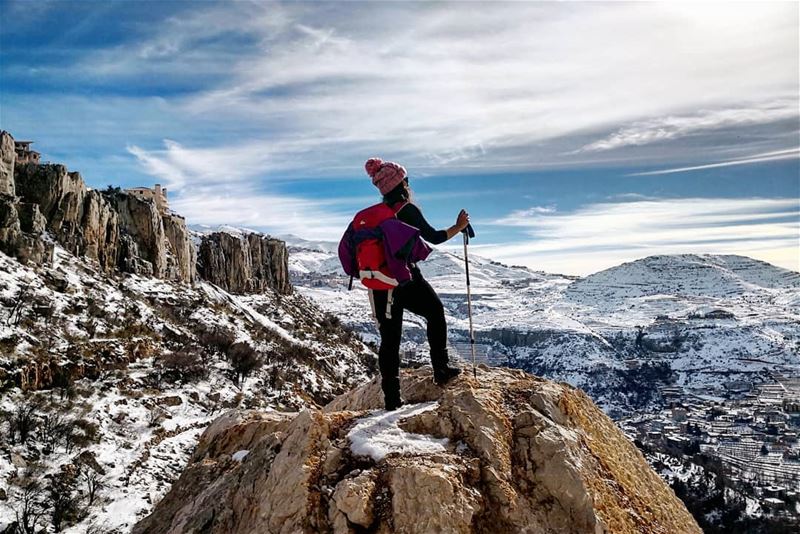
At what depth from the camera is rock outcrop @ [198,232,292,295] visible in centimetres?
9819

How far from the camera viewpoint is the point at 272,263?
379ft

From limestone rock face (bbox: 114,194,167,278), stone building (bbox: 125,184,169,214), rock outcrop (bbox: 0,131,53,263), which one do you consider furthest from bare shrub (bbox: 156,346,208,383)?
stone building (bbox: 125,184,169,214)

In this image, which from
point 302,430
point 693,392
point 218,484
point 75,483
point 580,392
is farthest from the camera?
point 693,392

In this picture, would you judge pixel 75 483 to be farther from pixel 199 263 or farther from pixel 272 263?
pixel 272 263

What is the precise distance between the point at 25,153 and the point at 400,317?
78035mm

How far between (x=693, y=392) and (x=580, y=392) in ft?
735

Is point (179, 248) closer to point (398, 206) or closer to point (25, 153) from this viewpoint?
point (25, 153)

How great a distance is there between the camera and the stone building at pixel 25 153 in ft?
219

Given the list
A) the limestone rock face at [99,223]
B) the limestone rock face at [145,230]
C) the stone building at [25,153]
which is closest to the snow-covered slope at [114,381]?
the limestone rock face at [99,223]

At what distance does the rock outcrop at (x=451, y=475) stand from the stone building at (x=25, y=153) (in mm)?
75467

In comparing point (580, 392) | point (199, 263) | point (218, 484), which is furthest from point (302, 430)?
point (199, 263)

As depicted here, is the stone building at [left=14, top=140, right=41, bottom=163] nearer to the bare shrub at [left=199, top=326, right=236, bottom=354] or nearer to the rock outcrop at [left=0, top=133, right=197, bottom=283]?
the rock outcrop at [left=0, top=133, right=197, bottom=283]

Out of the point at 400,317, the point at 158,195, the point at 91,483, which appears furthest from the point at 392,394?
the point at 158,195

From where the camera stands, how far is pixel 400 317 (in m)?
6.05
